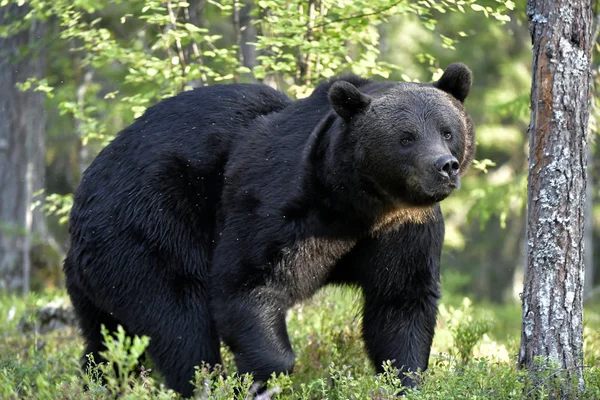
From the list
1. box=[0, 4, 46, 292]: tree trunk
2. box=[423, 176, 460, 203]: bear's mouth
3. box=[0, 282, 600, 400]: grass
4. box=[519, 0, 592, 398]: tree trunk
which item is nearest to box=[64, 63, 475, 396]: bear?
box=[423, 176, 460, 203]: bear's mouth

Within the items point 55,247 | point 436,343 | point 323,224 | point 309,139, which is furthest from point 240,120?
point 55,247

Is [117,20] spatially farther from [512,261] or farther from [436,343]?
[512,261]

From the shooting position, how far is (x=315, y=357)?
22.8 ft

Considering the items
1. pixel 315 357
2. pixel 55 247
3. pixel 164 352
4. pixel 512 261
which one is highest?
pixel 164 352

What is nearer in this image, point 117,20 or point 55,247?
point 55,247

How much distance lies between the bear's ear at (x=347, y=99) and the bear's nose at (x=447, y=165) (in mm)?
754

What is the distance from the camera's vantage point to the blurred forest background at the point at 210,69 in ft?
26.0

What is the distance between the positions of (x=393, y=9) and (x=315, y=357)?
3170 mm

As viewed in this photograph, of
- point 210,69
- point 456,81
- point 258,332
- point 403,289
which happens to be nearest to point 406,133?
point 456,81

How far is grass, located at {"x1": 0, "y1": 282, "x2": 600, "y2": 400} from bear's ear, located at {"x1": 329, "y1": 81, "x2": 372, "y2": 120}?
1463 millimetres

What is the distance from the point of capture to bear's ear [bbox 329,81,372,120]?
5.45m

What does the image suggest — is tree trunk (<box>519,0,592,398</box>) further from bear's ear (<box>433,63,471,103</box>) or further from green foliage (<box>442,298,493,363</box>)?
green foliage (<box>442,298,493,363</box>)

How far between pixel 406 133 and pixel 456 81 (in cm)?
62

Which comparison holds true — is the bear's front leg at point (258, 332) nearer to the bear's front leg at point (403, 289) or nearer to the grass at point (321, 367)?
the grass at point (321, 367)
